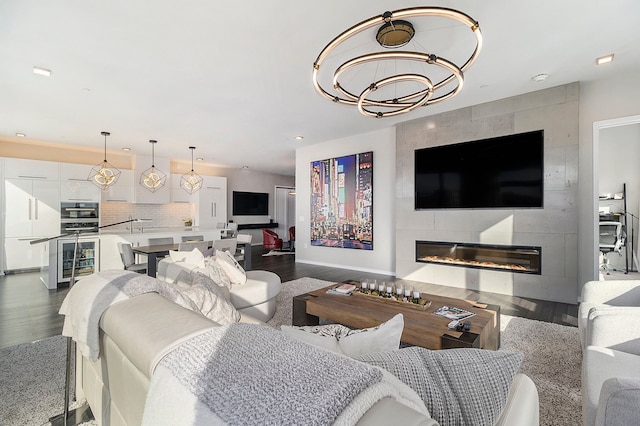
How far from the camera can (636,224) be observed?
513cm

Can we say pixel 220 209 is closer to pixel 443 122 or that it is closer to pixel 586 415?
pixel 443 122

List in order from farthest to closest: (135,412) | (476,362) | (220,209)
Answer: (220,209)
(135,412)
(476,362)

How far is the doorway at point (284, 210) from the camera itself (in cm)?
1152

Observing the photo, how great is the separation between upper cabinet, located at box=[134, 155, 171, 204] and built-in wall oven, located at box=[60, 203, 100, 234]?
97cm

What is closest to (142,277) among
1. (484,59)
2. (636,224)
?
(484,59)

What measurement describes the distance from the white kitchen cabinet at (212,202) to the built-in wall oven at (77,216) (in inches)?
97.4

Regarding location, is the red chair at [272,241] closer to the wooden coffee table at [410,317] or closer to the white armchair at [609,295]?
the wooden coffee table at [410,317]

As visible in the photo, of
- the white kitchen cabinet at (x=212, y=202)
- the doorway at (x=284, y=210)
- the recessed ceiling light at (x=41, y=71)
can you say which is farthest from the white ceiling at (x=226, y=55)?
the doorway at (x=284, y=210)

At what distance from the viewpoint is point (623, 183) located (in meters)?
5.25

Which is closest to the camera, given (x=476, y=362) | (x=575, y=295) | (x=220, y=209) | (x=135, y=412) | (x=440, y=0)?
(x=476, y=362)

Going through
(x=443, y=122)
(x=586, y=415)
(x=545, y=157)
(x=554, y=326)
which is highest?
(x=443, y=122)

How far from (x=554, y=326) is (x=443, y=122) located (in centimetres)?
334

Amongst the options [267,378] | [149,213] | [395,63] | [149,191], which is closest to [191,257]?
[267,378]

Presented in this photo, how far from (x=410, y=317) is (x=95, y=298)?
2.02 metres
